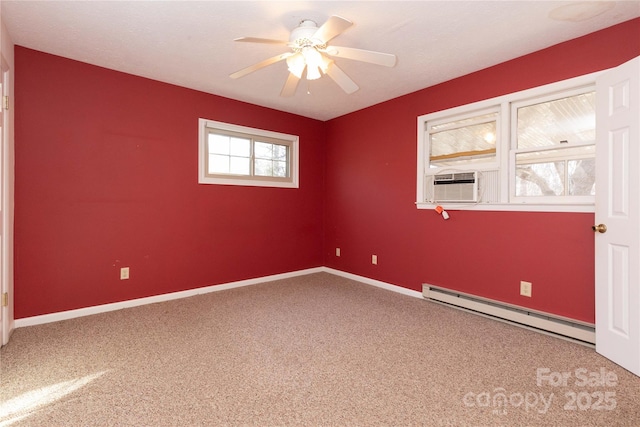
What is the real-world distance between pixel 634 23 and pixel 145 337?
13.8ft

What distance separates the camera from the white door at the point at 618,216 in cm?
190

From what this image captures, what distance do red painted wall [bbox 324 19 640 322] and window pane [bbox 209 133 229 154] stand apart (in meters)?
1.57

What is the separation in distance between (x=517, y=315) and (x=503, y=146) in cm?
150

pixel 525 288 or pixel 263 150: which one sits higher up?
pixel 263 150

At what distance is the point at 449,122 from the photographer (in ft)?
10.9

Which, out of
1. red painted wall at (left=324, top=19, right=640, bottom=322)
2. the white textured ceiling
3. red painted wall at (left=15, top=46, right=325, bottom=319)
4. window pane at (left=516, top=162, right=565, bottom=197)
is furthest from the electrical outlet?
red painted wall at (left=15, top=46, right=325, bottom=319)

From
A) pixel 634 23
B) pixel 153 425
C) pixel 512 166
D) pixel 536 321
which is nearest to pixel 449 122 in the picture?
pixel 512 166

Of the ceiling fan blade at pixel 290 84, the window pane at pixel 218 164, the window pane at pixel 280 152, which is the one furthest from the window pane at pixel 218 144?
the ceiling fan blade at pixel 290 84

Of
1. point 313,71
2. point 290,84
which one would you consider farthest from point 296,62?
point 290,84

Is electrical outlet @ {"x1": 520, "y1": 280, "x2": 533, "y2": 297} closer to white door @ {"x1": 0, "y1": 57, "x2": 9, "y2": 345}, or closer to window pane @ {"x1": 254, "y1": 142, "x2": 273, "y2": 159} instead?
window pane @ {"x1": 254, "y1": 142, "x2": 273, "y2": 159}

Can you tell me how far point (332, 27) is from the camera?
1.74 m

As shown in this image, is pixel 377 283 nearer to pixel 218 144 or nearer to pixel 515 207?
pixel 515 207

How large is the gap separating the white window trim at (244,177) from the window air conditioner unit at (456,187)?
1974 millimetres

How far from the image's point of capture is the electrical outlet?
105 inches
